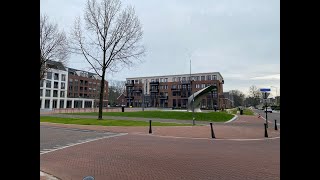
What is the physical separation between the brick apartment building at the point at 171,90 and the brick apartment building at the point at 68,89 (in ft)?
44.5

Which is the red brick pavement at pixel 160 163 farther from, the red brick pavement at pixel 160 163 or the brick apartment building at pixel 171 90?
the brick apartment building at pixel 171 90

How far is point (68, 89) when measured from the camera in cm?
9531

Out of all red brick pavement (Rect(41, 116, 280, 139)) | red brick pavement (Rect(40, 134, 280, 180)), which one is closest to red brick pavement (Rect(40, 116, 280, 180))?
red brick pavement (Rect(40, 134, 280, 180))

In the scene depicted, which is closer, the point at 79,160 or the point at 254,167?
the point at 254,167

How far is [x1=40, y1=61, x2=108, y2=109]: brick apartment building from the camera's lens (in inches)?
3265

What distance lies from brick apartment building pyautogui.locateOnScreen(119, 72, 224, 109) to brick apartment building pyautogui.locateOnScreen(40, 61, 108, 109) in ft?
44.5

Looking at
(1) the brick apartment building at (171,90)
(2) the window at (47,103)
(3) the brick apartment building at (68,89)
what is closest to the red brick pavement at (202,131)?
(3) the brick apartment building at (68,89)

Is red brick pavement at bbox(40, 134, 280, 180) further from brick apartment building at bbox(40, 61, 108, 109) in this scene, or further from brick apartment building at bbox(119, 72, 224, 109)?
brick apartment building at bbox(119, 72, 224, 109)

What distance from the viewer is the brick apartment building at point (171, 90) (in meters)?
101
